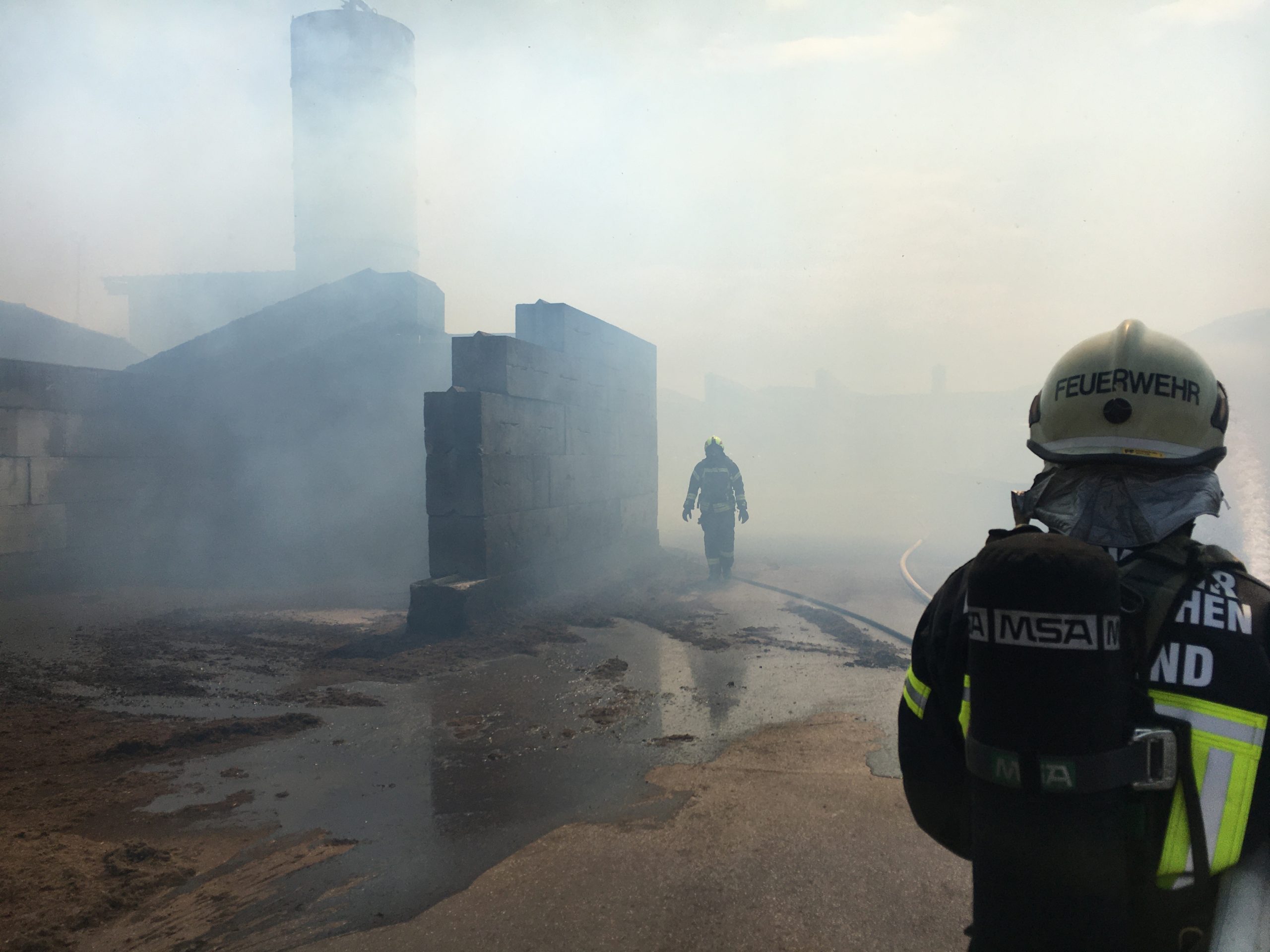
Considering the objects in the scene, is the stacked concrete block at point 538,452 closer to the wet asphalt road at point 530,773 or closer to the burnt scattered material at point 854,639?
the wet asphalt road at point 530,773

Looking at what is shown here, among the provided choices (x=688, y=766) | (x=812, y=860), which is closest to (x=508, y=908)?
(x=812, y=860)

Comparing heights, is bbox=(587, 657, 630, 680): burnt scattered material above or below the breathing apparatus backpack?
below

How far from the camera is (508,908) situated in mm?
2967

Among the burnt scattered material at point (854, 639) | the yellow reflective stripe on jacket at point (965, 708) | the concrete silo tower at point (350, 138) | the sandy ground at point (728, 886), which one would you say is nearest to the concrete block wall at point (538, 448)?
the burnt scattered material at point (854, 639)

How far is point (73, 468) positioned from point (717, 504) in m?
8.83

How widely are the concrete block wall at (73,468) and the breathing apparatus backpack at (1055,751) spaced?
12.0m

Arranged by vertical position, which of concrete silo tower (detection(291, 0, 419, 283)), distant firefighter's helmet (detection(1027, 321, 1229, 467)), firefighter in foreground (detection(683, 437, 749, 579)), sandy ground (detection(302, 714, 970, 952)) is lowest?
sandy ground (detection(302, 714, 970, 952))

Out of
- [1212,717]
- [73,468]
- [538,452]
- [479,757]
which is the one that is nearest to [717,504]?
[538,452]

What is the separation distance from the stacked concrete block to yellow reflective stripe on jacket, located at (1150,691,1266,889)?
7198 millimetres

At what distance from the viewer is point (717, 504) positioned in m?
11.2

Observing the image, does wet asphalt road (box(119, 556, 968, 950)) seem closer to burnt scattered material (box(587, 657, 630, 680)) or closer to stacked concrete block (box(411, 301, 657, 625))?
burnt scattered material (box(587, 657, 630, 680))

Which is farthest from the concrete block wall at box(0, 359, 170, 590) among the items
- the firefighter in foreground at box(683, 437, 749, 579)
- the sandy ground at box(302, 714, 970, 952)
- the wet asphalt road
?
the sandy ground at box(302, 714, 970, 952)

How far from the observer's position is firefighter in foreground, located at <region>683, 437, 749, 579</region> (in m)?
11.2

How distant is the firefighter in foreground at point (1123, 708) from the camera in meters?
1.09
